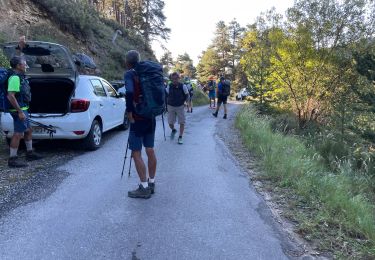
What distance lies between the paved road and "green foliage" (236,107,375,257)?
586 millimetres

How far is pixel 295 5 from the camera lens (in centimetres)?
1659

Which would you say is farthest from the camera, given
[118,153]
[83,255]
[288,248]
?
[118,153]

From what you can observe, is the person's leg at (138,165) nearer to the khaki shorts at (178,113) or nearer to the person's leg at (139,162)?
the person's leg at (139,162)

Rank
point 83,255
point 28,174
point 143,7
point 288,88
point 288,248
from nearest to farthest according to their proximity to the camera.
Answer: point 83,255 → point 288,248 → point 28,174 → point 288,88 → point 143,7

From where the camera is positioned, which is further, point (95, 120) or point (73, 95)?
point (95, 120)

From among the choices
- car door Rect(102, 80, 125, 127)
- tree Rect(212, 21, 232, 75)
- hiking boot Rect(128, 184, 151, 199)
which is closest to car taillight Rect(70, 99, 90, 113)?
car door Rect(102, 80, 125, 127)

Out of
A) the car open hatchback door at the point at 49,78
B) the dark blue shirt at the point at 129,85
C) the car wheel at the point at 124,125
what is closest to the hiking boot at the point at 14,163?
the car open hatchback door at the point at 49,78

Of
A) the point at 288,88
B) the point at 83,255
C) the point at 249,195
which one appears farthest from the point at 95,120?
the point at 288,88

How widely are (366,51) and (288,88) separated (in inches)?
140

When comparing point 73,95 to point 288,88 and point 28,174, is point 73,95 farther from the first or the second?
point 288,88

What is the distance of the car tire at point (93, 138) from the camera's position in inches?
313

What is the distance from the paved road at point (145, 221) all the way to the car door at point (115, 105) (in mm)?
2994

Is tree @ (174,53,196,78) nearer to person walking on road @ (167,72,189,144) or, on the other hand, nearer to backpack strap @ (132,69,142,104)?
person walking on road @ (167,72,189,144)

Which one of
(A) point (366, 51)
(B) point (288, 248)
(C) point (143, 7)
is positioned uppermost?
(C) point (143, 7)
